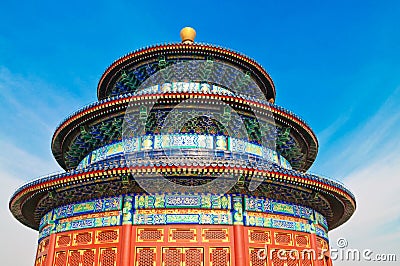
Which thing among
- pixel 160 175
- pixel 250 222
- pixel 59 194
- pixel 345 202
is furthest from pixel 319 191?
pixel 59 194

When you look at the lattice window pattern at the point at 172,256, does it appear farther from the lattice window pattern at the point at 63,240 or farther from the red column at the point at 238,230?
the lattice window pattern at the point at 63,240

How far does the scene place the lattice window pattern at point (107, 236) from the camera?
12680 mm

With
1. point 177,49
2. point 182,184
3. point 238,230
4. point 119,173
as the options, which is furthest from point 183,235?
point 177,49

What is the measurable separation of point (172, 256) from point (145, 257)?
3.00 ft

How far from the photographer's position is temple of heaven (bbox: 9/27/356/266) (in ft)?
40.6

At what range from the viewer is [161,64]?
1852 centimetres

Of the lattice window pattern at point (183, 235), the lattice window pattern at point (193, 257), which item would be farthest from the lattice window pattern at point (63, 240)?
the lattice window pattern at point (193, 257)

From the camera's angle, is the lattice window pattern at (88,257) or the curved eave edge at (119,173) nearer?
the curved eave edge at (119,173)

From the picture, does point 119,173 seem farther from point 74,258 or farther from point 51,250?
point 51,250

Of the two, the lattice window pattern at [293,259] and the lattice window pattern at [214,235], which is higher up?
the lattice window pattern at [214,235]

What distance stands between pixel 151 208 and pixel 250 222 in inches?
143

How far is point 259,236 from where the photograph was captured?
1304 cm

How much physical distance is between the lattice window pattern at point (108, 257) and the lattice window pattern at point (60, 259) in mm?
1764

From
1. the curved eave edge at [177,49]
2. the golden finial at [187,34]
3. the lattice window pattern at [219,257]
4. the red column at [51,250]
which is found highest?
the golden finial at [187,34]
